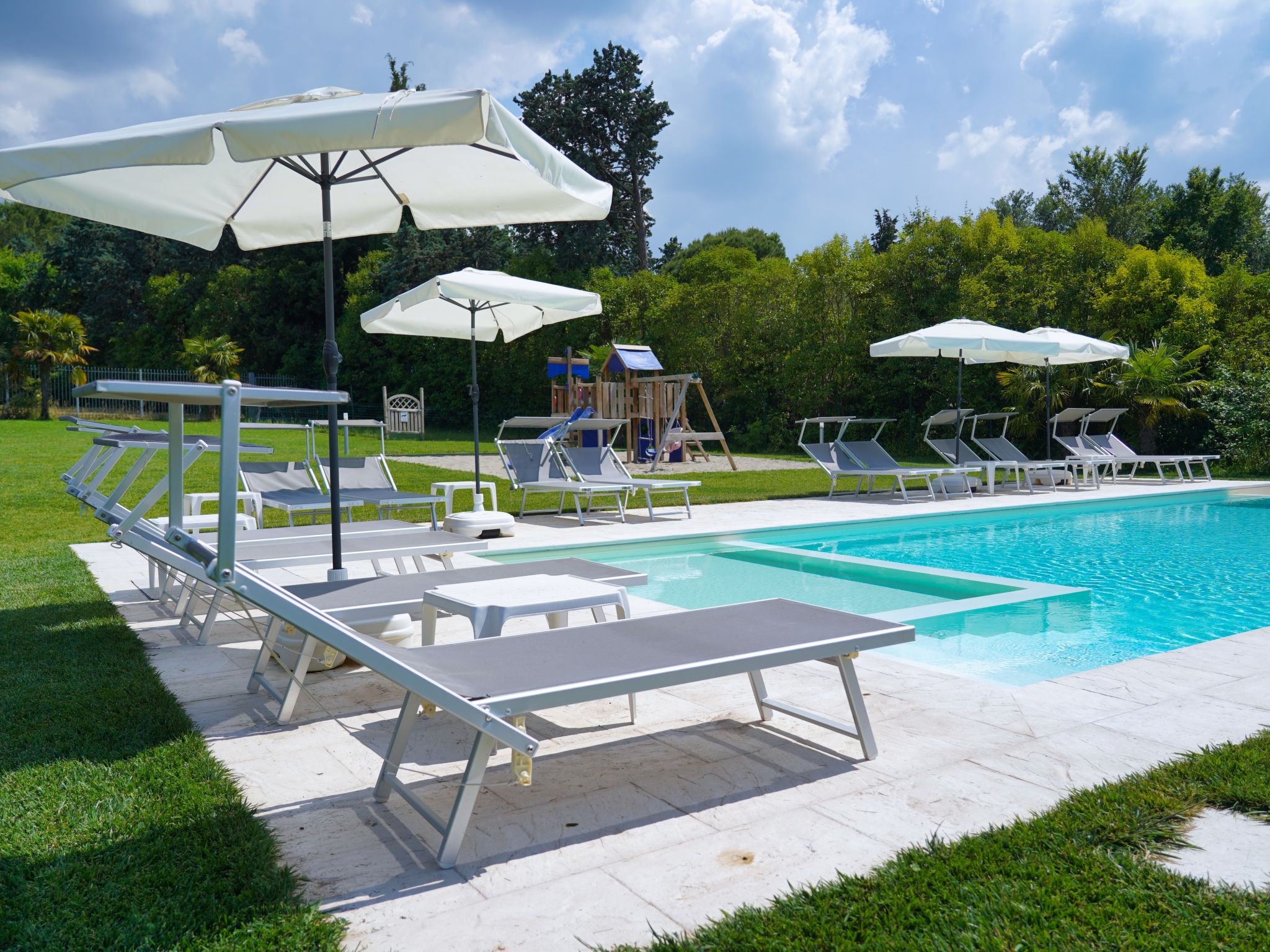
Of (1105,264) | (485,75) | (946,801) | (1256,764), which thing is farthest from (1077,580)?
(485,75)

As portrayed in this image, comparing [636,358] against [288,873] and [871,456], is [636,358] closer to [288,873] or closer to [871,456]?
[871,456]

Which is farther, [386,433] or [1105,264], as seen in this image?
[386,433]

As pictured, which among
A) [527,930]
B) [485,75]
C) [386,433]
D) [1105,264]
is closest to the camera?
[527,930]

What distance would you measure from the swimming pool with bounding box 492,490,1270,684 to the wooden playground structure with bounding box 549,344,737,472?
24.3 ft

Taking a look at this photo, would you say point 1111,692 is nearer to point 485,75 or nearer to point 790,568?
point 790,568

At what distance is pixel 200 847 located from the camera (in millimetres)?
2166

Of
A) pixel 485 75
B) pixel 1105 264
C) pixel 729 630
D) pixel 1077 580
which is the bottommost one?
pixel 1077 580

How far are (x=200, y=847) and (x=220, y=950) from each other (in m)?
0.49

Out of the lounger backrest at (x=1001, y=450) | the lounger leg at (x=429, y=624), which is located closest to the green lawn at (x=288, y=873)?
the lounger leg at (x=429, y=624)

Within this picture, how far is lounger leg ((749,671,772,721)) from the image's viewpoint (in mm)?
3240

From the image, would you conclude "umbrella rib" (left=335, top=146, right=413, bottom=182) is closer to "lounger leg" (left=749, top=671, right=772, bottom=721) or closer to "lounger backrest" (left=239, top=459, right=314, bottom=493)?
"lounger leg" (left=749, top=671, right=772, bottom=721)

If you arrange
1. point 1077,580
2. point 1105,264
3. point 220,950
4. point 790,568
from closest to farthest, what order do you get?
point 220,950
point 1077,580
point 790,568
point 1105,264

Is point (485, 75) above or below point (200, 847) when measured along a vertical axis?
above

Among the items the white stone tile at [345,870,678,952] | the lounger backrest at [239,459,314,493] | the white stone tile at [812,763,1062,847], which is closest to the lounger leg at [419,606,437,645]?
the white stone tile at [345,870,678,952]
